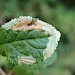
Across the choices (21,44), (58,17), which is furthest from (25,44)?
(58,17)

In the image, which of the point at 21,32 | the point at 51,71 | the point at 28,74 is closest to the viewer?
the point at 21,32

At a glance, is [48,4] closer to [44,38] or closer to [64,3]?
[64,3]

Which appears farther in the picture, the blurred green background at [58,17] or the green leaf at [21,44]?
the blurred green background at [58,17]

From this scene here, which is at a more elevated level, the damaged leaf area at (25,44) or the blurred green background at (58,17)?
the blurred green background at (58,17)

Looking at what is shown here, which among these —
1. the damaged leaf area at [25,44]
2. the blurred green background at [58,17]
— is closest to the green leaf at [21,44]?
the damaged leaf area at [25,44]

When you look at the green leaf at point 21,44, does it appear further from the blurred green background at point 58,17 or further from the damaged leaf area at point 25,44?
the blurred green background at point 58,17

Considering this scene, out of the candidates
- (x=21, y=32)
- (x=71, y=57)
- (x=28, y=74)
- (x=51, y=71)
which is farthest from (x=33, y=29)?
(x=71, y=57)
